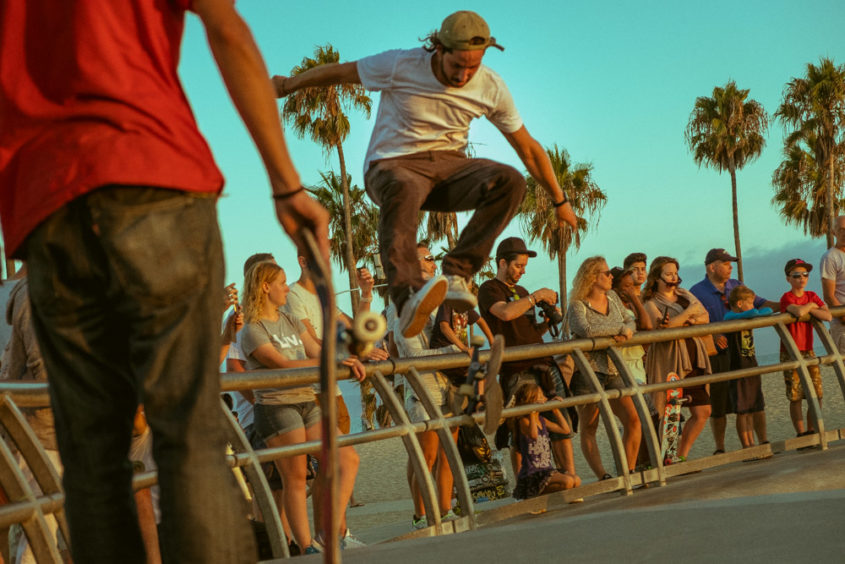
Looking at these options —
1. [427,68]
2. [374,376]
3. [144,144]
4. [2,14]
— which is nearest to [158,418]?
[144,144]

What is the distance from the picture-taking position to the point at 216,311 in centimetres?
205

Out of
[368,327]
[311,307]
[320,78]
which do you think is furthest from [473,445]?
[368,327]

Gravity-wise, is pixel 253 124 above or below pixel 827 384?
above

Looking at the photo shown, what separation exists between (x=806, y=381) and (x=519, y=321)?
3.11 meters

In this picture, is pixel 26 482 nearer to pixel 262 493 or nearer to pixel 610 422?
pixel 262 493

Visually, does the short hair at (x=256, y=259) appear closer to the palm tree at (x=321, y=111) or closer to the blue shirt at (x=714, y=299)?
the blue shirt at (x=714, y=299)

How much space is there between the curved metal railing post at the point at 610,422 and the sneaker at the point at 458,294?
2443mm

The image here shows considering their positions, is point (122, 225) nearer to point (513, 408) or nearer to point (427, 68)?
point (427, 68)

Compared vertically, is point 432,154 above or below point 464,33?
below

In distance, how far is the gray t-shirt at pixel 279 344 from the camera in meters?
6.23

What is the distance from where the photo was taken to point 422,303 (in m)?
4.80

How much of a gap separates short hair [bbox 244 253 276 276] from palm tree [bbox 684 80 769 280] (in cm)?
4366

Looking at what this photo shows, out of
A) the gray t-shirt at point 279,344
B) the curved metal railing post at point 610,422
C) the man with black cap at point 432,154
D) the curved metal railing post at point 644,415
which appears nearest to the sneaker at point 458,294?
the man with black cap at point 432,154

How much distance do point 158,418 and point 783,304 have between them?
8.73m
